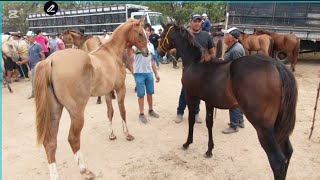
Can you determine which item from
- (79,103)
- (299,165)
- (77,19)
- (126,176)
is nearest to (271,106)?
(299,165)

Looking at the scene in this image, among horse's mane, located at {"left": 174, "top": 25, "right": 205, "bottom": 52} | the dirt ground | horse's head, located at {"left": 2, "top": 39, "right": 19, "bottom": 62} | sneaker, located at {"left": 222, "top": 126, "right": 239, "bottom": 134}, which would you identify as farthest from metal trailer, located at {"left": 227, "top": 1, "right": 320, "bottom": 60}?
horse's head, located at {"left": 2, "top": 39, "right": 19, "bottom": 62}

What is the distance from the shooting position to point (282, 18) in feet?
34.9

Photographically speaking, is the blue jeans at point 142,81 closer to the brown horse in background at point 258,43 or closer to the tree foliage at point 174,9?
the brown horse in background at point 258,43

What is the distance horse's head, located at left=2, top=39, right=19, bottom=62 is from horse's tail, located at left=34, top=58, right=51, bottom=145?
734 cm

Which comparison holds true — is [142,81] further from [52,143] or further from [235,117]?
[52,143]

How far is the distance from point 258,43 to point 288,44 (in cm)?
109

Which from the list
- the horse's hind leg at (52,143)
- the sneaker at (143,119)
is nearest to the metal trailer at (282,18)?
the sneaker at (143,119)

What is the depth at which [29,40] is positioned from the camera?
10852 millimetres

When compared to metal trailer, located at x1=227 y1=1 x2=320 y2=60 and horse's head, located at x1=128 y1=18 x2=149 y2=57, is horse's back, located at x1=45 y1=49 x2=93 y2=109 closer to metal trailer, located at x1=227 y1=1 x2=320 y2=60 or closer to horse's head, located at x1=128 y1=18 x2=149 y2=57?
horse's head, located at x1=128 y1=18 x2=149 y2=57

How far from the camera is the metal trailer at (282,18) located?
10.1 m

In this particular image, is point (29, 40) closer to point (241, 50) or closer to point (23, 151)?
point (23, 151)

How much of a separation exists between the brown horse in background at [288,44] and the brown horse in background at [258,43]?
0.41 metres

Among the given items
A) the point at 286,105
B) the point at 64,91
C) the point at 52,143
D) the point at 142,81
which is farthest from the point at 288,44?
the point at 52,143

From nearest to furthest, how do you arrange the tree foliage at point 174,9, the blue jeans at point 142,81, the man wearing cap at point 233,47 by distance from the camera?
the man wearing cap at point 233,47, the blue jeans at point 142,81, the tree foliage at point 174,9
